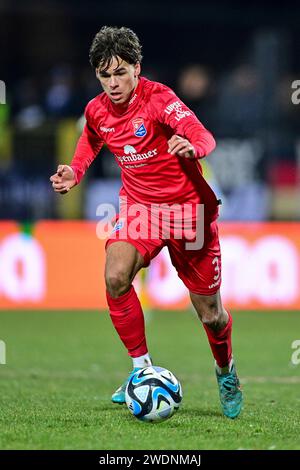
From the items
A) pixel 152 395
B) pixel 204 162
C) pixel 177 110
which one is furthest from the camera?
pixel 204 162

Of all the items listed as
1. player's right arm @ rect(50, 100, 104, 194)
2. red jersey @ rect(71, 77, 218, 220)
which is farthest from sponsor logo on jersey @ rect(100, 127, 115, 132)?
player's right arm @ rect(50, 100, 104, 194)

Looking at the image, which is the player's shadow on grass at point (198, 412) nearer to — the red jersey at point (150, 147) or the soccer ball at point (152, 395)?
the soccer ball at point (152, 395)

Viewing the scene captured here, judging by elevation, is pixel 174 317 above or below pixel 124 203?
below

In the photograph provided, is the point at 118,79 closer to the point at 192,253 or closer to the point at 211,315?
the point at 192,253

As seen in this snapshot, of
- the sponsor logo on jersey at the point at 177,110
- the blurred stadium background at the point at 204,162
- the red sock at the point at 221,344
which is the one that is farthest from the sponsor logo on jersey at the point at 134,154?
the blurred stadium background at the point at 204,162

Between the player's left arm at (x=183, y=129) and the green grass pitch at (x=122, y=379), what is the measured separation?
4.82ft

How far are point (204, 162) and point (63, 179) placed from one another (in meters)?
6.80

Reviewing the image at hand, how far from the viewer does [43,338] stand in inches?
444

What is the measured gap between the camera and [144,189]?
625 centimetres

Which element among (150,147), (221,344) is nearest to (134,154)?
(150,147)

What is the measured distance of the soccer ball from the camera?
5.76m
